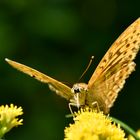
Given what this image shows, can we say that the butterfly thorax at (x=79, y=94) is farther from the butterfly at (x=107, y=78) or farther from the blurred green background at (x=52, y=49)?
the blurred green background at (x=52, y=49)

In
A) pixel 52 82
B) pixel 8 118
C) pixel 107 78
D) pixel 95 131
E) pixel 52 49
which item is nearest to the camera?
pixel 95 131

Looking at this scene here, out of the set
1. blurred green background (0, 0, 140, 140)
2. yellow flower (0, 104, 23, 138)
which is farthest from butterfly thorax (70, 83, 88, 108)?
blurred green background (0, 0, 140, 140)

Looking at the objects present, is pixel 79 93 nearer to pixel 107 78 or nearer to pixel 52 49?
pixel 107 78

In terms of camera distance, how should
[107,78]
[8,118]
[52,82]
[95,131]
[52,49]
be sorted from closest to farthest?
1. [95,131]
2. [8,118]
3. [52,82]
4. [107,78]
5. [52,49]

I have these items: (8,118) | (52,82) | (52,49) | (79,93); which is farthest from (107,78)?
(52,49)

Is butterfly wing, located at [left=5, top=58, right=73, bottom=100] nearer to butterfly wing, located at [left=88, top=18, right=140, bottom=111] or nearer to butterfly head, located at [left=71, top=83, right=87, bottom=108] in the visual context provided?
butterfly head, located at [left=71, top=83, right=87, bottom=108]

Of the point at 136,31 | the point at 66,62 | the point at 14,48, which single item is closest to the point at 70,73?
the point at 66,62
